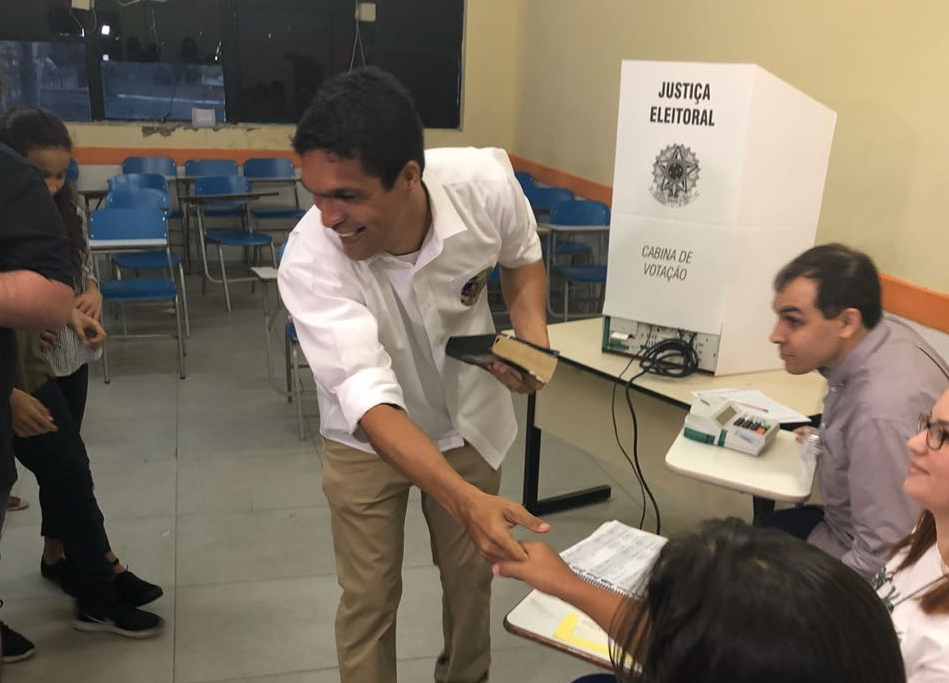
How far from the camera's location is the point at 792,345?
1.74 meters

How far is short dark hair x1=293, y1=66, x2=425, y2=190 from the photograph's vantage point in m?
1.22

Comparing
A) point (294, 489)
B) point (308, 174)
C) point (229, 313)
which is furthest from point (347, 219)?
point (229, 313)

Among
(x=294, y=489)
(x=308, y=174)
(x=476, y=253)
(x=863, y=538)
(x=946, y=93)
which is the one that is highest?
(x=946, y=93)

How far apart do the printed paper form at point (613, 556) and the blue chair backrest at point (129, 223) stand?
11.8ft

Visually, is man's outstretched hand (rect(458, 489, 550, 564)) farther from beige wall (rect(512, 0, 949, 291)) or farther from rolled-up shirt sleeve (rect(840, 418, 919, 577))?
beige wall (rect(512, 0, 949, 291))

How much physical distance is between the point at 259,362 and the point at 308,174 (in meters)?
3.44

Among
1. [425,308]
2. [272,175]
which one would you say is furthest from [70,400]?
[272,175]

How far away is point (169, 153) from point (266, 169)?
847 mm

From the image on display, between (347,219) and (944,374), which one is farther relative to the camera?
(944,374)

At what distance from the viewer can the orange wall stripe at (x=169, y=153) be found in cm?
640

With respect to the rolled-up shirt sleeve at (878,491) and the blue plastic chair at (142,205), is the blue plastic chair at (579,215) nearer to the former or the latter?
the blue plastic chair at (142,205)

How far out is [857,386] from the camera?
64.1 inches

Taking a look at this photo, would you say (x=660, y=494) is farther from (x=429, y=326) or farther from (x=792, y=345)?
(x=429, y=326)

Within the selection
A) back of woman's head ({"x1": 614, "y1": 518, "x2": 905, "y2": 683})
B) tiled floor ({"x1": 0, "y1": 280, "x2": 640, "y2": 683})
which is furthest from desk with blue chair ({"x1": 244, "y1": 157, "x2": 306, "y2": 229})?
back of woman's head ({"x1": 614, "y1": 518, "x2": 905, "y2": 683})
